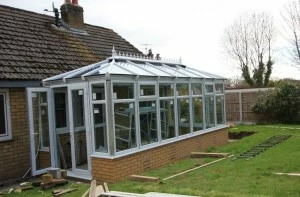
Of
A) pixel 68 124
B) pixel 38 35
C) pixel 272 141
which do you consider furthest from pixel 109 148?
pixel 272 141

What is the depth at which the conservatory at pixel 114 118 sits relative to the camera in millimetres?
8719

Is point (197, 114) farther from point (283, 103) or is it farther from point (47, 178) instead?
point (283, 103)

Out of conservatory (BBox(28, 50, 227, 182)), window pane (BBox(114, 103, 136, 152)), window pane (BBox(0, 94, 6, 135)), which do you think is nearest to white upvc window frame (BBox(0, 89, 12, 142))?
window pane (BBox(0, 94, 6, 135))

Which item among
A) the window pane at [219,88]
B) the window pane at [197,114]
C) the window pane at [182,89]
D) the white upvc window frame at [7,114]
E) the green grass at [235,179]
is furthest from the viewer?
the window pane at [219,88]

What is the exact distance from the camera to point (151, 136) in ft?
32.9

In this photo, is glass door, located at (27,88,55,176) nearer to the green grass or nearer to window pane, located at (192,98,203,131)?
the green grass

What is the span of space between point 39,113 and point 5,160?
5.35 ft

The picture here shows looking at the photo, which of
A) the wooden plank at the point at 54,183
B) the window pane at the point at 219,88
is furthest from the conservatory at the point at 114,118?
the window pane at the point at 219,88

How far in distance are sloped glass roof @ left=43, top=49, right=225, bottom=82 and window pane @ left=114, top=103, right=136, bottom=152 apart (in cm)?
88

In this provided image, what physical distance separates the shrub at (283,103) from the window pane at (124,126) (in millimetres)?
13550

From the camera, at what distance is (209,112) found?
13.5 m

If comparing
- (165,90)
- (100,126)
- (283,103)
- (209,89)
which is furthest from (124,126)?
(283,103)

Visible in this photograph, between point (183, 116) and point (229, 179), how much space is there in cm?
398

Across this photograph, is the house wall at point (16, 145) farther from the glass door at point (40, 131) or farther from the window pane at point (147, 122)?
the window pane at point (147, 122)
